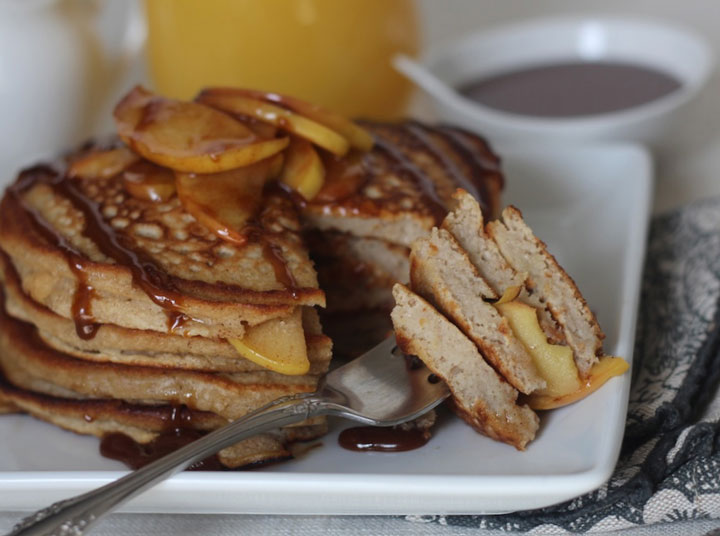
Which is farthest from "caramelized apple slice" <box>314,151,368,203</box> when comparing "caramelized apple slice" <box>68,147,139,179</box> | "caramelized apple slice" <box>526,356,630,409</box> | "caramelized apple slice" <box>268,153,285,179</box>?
"caramelized apple slice" <box>526,356,630,409</box>

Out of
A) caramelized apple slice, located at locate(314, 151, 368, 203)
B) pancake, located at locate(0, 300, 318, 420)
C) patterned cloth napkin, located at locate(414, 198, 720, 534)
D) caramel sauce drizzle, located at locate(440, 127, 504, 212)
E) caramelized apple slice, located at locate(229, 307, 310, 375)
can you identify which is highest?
caramelized apple slice, located at locate(314, 151, 368, 203)

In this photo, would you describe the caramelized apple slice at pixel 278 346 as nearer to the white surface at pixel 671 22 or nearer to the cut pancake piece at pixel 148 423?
the cut pancake piece at pixel 148 423

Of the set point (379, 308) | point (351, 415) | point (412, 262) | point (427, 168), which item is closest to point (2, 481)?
point (351, 415)

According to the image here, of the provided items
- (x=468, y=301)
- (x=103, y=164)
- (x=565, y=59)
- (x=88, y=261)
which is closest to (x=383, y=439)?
(x=468, y=301)

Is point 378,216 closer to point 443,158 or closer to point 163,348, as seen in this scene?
point 443,158

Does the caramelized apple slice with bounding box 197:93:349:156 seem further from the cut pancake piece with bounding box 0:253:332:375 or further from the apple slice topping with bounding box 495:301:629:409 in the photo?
the apple slice topping with bounding box 495:301:629:409

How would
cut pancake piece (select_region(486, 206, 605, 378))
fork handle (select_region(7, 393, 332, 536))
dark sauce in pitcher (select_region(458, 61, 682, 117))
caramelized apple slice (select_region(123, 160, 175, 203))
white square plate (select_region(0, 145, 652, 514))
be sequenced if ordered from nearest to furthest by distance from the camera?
fork handle (select_region(7, 393, 332, 536)) < white square plate (select_region(0, 145, 652, 514)) < cut pancake piece (select_region(486, 206, 605, 378)) < caramelized apple slice (select_region(123, 160, 175, 203)) < dark sauce in pitcher (select_region(458, 61, 682, 117))

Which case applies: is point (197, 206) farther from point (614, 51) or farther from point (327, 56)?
point (614, 51)
